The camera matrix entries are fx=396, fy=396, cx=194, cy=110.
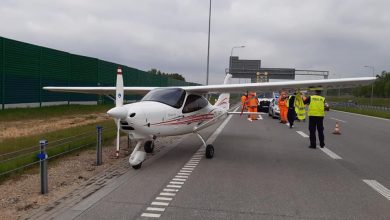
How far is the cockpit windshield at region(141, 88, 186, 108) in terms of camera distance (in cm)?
1005

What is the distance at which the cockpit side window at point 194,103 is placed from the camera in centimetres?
1080

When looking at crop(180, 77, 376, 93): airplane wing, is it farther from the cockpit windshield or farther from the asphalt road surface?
the asphalt road surface

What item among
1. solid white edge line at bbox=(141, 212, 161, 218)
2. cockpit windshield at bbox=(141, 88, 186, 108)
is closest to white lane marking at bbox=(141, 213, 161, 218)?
solid white edge line at bbox=(141, 212, 161, 218)

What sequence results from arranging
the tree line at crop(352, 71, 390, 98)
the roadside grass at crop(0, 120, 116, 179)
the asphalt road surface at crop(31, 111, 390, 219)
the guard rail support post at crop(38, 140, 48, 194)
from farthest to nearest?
the tree line at crop(352, 71, 390, 98) → the roadside grass at crop(0, 120, 116, 179) → the guard rail support post at crop(38, 140, 48, 194) → the asphalt road surface at crop(31, 111, 390, 219)

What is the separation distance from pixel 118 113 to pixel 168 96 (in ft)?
7.47

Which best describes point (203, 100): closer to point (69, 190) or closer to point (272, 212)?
point (69, 190)

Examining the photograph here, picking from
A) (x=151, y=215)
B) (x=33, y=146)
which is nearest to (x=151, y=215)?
(x=151, y=215)

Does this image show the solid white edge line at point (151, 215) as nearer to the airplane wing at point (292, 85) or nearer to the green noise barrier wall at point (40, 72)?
the airplane wing at point (292, 85)

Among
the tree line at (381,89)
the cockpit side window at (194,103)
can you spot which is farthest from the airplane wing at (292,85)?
the tree line at (381,89)

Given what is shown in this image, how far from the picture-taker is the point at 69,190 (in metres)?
6.91

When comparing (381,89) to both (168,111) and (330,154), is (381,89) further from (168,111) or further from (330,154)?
(168,111)

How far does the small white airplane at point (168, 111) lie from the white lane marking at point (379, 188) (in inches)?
157

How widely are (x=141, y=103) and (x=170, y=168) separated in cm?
164

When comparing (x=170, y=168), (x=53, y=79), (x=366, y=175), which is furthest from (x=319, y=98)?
(x=53, y=79)
